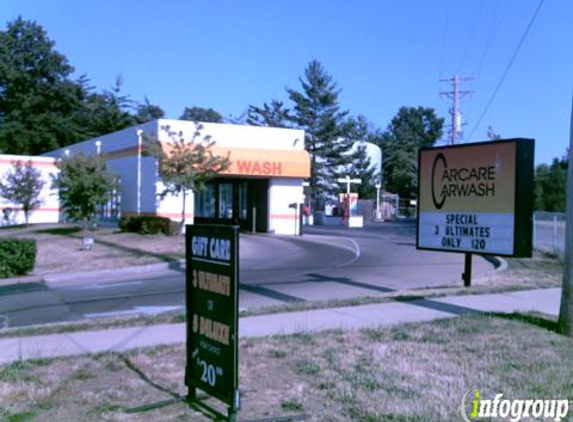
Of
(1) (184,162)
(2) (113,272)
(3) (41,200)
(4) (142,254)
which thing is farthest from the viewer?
(3) (41,200)

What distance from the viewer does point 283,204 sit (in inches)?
1259

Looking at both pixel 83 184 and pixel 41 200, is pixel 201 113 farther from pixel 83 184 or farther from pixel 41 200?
pixel 83 184

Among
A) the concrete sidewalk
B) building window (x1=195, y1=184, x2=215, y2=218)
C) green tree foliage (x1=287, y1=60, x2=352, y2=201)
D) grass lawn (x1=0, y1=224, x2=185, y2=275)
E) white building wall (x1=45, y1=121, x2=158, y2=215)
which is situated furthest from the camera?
green tree foliage (x1=287, y1=60, x2=352, y2=201)

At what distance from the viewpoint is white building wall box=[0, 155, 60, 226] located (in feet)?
133

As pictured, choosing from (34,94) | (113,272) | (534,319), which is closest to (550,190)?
(113,272)

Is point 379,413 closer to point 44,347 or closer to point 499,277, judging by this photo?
point 44,347

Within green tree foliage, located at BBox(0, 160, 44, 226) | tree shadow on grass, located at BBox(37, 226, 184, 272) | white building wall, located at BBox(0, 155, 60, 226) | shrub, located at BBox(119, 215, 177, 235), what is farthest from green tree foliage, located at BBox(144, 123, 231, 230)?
white building wall, located at BBox(0, 155, 60, 226)

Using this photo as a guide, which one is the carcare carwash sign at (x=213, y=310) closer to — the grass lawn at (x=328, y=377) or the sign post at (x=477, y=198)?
the grass lawn at (x=328, y=377)

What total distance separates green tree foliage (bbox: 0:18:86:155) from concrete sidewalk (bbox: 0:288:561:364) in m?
62.5

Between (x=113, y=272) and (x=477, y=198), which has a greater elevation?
(x=477, y=198)

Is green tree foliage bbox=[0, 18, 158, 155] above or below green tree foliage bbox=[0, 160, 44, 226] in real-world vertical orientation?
above

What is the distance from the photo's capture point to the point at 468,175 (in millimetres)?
12133
